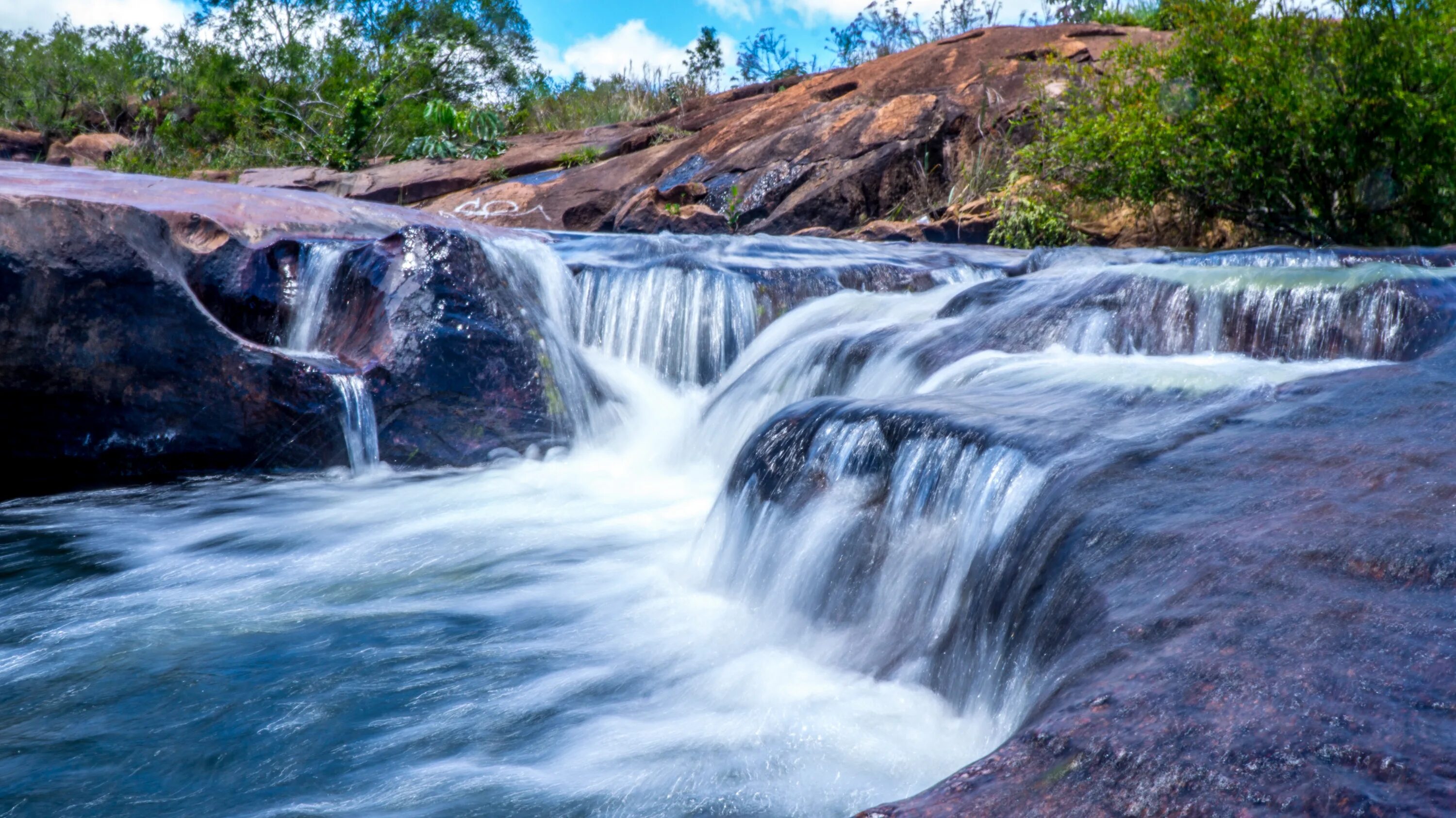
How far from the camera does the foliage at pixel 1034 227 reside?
10867 millimetres

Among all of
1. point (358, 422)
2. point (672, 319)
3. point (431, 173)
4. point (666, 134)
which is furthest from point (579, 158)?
point (358, 422)

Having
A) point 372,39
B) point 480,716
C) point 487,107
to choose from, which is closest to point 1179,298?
point 480,716

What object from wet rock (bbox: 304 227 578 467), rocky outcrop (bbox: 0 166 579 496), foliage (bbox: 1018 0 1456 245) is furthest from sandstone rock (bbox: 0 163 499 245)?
foliage (bbox: 1018 0 1456 245)

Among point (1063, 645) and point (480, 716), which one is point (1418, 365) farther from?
point (480, 716)

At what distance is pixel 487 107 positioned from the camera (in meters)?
22.8

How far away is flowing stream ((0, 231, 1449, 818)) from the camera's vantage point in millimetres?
2463

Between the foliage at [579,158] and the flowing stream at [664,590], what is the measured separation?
11725mm

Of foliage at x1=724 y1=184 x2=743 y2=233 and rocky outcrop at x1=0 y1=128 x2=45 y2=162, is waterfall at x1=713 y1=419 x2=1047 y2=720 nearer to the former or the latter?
foliage at x1=724 y1=184 x2=743 y2=233

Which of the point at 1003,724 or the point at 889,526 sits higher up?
the point at 889,526

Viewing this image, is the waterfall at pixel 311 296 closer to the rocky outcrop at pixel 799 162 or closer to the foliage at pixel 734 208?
the rocky outcrop at pixel 799 162

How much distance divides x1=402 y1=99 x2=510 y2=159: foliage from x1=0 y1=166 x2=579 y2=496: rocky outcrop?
40.8 ft

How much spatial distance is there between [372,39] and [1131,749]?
27.2m

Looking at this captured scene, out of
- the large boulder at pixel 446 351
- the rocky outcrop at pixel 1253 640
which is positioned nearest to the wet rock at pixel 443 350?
the large boulder at pixel 446 351

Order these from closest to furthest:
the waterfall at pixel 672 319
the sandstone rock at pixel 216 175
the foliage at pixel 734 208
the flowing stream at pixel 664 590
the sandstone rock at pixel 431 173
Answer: the flowing stream at pixel 664 590
the waterfall at pixel 672 319
the foliage at pixel 734 208
the sandstone rock at pixel 431 173
the sandstone rock at pixel 216 175
